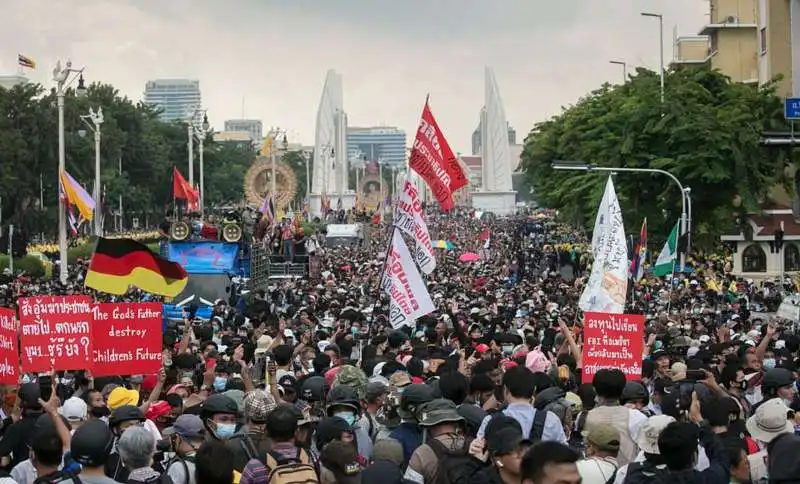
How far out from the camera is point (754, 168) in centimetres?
4516

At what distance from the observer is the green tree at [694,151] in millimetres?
44656

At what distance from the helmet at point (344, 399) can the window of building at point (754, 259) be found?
4721 centimetres

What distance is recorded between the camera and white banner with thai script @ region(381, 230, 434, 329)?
16.2 m

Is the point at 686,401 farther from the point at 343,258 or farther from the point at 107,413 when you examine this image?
the point at 343,258

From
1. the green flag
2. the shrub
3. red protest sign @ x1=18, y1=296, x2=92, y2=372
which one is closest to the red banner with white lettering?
red protest sign @ x1=18, y1=296, x2=92, y2=372

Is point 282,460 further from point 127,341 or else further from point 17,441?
point 127,341

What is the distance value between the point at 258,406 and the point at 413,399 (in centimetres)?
87

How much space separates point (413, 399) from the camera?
8.75 metres

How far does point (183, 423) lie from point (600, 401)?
7.99ft

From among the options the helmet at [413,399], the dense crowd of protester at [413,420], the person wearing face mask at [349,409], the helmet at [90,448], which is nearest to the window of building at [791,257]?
the dense crowd of protester at [413,420]

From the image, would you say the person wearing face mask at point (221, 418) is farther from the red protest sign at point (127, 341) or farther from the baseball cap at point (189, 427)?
the red protest sign at point (127, 341)

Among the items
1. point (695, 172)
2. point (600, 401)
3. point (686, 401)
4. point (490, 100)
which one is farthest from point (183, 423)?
point (490, 100)

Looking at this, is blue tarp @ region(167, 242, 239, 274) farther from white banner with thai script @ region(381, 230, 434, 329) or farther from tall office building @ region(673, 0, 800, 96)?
white banner with thai script @ region(381, 230, 434, 329)

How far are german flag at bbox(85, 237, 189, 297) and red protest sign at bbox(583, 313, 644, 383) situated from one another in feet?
17.0
